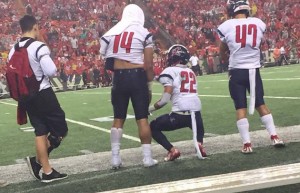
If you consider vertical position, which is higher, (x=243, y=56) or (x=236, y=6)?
(x=236, y=6)

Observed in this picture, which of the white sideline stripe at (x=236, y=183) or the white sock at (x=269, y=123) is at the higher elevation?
the white sideline stripe at (x=236, y=183)

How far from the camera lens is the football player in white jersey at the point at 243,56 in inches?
210

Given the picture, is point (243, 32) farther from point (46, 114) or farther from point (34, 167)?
point (34, 167)

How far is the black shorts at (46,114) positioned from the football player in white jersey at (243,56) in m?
1.82

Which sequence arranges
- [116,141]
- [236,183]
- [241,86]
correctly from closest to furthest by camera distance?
[236,183] → [116,141] → [241,86]

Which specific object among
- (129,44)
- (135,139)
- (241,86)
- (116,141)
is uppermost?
(129,44)

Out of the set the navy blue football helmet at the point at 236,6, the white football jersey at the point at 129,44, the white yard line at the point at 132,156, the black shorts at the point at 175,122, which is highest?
the navy blue football helmet at the point at 236,6

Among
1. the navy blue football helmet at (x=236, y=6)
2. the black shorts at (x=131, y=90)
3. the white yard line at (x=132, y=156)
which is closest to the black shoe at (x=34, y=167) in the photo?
the white yard line at (x=132, y=156)

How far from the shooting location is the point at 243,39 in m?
5.32

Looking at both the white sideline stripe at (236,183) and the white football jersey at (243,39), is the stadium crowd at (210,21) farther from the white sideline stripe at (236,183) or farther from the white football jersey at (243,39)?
the white sideline stripe at (236,183)

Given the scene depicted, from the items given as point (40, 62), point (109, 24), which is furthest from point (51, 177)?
point (109, 24)

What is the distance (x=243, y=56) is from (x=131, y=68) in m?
1.18

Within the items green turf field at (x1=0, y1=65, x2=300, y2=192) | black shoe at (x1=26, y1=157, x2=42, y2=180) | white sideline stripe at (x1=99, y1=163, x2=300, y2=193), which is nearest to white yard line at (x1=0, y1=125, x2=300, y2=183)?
black shoe at (x1=26, y1=157, x2=42, y2=180)

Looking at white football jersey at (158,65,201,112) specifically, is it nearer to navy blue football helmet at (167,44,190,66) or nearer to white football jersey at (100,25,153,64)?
navy blue football helmet at (167,44,190,66)
